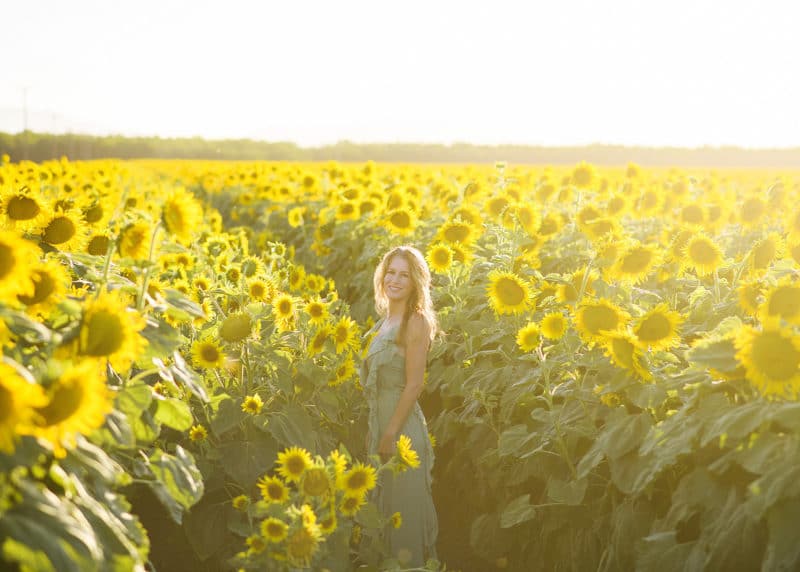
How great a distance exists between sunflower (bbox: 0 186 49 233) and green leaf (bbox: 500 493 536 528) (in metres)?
2.43

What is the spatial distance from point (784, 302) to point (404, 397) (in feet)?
6.61

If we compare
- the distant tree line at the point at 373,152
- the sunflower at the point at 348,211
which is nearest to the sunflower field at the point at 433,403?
the sunflower at the point at 348,211

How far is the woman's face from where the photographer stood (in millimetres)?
4199

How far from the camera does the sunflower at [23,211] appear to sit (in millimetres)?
2910

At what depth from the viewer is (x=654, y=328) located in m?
3.01

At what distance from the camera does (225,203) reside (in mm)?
14859

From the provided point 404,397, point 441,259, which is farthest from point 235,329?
point 441,259

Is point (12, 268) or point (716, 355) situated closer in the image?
point (12, 268)

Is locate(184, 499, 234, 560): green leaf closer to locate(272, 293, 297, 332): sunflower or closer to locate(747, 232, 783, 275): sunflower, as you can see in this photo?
locate(272, 293, 297, 332): sunflower

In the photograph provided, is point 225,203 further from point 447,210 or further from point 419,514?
point 419,514

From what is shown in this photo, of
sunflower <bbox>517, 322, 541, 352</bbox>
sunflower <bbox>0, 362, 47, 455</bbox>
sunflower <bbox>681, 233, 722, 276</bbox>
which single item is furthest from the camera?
sunflower <bbox>681, 233, 722, 276</bbox>

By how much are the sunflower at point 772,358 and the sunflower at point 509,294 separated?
72.7 inches

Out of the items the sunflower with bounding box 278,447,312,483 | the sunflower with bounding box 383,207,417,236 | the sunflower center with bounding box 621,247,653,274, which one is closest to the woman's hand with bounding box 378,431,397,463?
the sunflower with bounding box 278,447,312,483

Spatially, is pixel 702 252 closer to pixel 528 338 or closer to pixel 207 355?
pixel 528 338
